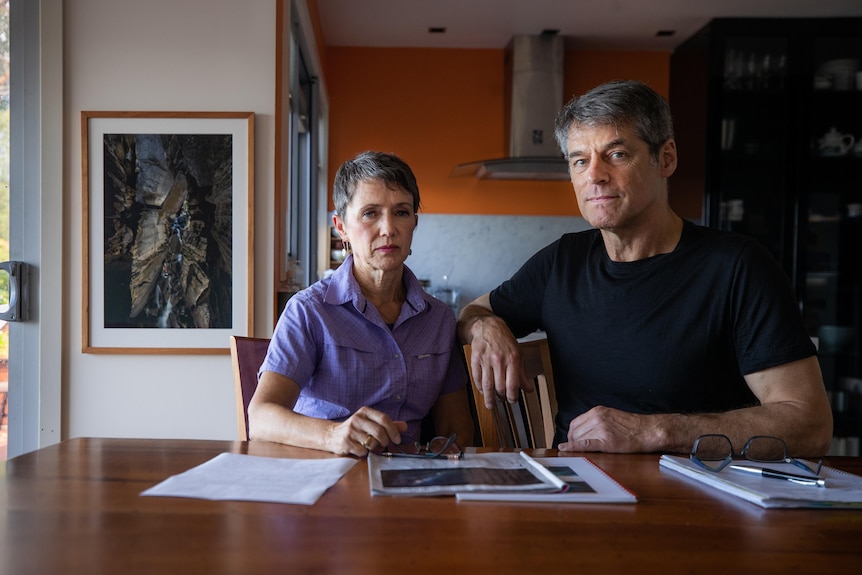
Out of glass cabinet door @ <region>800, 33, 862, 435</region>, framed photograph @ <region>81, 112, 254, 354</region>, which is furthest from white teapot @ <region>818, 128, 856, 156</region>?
framed photograph @ <region>81, 112, 254, 354</region>

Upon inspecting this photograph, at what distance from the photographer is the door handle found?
2.71 m

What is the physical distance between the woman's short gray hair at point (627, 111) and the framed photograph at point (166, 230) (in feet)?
5.01

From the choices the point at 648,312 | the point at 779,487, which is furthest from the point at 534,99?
the point at 779,487

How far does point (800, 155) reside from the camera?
4688 millimetres

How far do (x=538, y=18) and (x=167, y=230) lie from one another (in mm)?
3055

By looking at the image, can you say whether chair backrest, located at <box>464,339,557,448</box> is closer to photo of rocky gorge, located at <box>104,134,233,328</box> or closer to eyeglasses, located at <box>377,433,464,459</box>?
eyeglasses, located at <box>377,433,464,459</box>

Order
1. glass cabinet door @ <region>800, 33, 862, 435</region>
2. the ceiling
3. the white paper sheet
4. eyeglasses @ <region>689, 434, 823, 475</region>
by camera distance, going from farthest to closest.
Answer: glass cabinet door @ <region>800, 33, 862, 435</region>, the ceiling, eyeglasses @ <region>689, 434, 823, 475</region>, the white paper sheet

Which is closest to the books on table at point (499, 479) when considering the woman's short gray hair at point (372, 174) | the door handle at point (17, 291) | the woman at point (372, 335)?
the woman at point (372, 335)

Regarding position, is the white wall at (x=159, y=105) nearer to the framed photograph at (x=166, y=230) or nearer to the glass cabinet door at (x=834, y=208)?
the framed photograph at (x=166, y=230)

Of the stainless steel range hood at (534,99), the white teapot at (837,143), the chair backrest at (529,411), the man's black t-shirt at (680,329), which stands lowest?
the chair backrest at (529,411)

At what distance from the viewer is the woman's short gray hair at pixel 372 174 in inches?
67.5

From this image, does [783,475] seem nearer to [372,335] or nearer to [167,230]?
[372,335]

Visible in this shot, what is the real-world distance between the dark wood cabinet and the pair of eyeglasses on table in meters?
3.67

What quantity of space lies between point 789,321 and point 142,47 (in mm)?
2418
